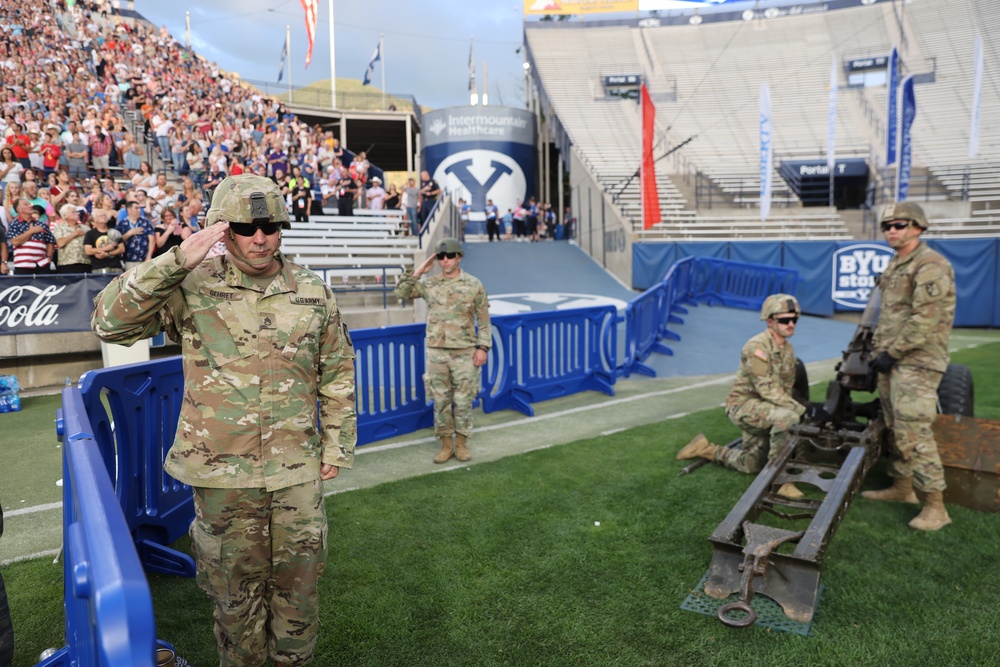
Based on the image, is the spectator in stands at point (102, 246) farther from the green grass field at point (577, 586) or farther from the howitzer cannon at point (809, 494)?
the howitzer cannon at point (809, 494)

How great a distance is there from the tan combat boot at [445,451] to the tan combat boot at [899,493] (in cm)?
339

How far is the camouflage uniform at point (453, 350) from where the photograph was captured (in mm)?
6434

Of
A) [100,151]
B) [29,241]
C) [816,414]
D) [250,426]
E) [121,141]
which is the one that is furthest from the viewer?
[121,141]

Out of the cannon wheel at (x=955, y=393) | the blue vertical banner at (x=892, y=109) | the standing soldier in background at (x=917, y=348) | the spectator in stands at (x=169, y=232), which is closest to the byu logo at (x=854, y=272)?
the blue vertical banner at (x=892, y=109)

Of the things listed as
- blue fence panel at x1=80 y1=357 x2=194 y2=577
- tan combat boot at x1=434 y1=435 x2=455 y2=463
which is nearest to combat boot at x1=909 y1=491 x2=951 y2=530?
tan combat boot at x1=434 y1=435 x2=455 y2=463

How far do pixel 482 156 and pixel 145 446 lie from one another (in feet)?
93.6

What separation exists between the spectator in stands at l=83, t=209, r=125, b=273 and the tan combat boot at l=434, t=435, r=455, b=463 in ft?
20.0

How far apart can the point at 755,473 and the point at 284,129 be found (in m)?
19.4

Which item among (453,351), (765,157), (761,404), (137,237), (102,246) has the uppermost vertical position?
(765,157)

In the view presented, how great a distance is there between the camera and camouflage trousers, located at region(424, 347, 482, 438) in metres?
6.44

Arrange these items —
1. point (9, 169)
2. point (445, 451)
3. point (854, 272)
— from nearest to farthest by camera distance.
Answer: point (445, 451) → point (9, 169) → point (854, 272)

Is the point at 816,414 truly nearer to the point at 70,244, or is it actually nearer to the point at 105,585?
the point at 105,585

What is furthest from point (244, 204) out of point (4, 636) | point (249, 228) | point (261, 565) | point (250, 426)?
point (4, 636)

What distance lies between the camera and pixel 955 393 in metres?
6.07
